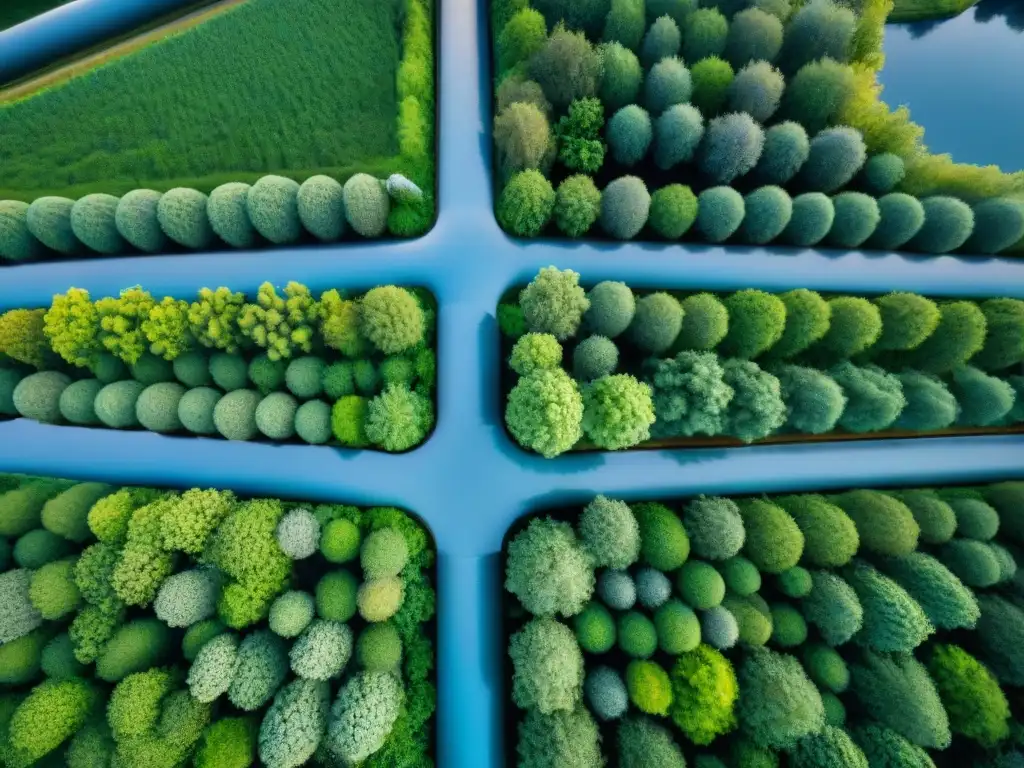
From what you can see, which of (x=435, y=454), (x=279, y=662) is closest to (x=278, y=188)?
(x=435, y=454)

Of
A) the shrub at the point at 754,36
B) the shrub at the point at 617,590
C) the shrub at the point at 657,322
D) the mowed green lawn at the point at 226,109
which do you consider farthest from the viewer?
the mowed green lawn at the point at 226,109

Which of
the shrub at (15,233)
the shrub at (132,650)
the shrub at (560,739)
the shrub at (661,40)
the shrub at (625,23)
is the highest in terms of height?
the shrub at (625,23)

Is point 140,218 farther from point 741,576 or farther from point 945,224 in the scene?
point 945,224

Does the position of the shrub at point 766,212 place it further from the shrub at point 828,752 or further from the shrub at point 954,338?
the shrub at point 828,752

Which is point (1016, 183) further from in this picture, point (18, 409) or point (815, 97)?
point (18, 409)

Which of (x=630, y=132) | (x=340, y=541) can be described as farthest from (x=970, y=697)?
(x=630, y=132)

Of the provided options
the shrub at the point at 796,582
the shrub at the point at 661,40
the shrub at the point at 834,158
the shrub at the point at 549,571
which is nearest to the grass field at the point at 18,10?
the shrub at the point at 661,40

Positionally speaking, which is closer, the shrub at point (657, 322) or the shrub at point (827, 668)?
the shrub at point (827, 668)

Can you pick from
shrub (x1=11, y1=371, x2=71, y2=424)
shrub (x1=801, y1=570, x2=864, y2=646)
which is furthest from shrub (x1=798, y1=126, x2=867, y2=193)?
shrub (x1=11, y1=371, x2=71, y2=424)
